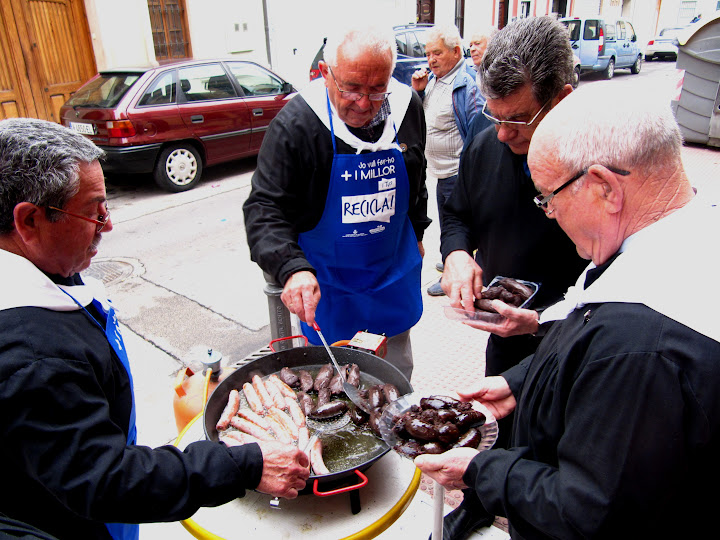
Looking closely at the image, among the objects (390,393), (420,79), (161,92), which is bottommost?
(390,393)

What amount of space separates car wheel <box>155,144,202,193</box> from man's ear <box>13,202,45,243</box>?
788 cm

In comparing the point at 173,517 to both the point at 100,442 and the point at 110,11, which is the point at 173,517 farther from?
the point at 110,11

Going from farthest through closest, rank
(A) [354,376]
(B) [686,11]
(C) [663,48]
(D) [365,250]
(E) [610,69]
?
(B) [686,11], (C) [663,48], (E) [610,69], (D) [365,250], (A) [354,376]

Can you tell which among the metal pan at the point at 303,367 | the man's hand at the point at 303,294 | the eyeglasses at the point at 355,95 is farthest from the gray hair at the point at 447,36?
the metal pan at the point at 303,367

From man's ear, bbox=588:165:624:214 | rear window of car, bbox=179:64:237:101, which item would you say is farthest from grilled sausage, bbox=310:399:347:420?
rear window of car, bbox=179:64:237:101

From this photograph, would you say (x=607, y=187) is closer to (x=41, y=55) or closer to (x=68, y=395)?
(x=68, y=395)

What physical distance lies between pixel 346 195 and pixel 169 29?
12.4m

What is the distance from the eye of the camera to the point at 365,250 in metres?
2.87

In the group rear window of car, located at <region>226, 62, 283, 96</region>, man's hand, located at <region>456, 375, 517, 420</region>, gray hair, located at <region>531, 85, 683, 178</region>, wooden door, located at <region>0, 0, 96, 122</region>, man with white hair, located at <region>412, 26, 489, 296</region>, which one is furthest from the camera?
wooden door, located at <region>0, 0, 96, 122</region>

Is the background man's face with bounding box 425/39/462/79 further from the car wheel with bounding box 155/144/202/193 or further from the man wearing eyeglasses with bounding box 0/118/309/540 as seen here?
the car wheel with bounding box 155/144/202/193

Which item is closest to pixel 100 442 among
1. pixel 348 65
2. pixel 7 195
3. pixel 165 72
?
pixel 7 195

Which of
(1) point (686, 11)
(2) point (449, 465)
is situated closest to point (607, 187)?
(2) point (449, 465)

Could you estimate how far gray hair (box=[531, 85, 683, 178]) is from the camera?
1289 mm

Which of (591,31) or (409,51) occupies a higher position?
(591,31)
